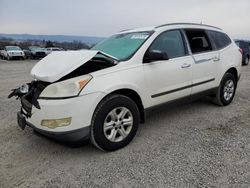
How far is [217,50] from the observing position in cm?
492

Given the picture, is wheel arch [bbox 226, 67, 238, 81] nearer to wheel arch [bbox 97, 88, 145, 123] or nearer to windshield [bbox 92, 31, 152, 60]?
windshield [bbox 92, 31, 152, 60]

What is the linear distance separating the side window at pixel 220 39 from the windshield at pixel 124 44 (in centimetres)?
175

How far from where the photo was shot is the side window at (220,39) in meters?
4.98

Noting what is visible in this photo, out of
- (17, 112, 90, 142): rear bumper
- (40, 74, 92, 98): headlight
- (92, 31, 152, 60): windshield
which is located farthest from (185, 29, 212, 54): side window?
(17, 112, 90, 142): rear bumper

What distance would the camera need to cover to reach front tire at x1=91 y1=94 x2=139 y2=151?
10.2 feet

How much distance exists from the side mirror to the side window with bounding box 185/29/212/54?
42.4 inches

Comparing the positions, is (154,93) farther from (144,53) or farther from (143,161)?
(143,161)

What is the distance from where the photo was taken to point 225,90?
17.2 feet

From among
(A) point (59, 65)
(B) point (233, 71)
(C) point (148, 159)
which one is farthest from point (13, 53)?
(C) point (148, 159)

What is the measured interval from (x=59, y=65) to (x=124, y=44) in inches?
50.6

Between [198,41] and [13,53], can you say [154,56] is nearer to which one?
[198,41]

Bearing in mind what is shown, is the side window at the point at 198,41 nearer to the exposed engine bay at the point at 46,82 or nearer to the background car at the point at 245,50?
the exposed engine bay at the point at 46,82

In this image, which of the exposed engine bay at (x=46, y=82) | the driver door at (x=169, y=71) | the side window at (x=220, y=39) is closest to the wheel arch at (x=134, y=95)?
the driver door at (x=169, y=71)

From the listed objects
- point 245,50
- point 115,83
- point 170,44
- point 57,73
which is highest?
point 170,44
